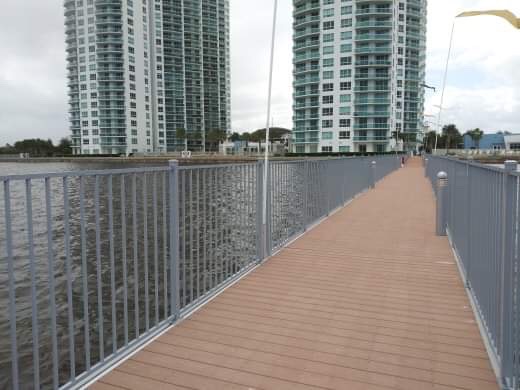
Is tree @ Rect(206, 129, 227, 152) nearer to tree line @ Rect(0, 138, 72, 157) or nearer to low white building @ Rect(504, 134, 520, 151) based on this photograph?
tree line @ Rect(0, 138, 72, 157)

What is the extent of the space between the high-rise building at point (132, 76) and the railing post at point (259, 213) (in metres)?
110

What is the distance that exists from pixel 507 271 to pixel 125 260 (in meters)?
2.82

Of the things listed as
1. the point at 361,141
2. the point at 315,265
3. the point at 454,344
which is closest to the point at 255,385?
the point at 454,344

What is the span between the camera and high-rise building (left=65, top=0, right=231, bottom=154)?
109250mm

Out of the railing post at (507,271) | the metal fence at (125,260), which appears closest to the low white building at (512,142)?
the metal fence at (125,260)

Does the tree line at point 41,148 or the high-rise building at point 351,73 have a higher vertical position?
the high-rise building at point 351,73

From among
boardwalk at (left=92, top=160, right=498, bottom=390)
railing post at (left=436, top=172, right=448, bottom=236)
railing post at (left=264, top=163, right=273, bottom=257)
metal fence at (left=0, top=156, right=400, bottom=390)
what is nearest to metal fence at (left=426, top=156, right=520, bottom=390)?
boardwalk at (left=92, top=160, right=498, bottom=390)

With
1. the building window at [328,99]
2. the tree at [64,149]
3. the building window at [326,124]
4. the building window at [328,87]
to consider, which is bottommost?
the tree at [64,149]

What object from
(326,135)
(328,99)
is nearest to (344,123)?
(326,135)

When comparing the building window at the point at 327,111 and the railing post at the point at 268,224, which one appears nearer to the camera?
the railing post at the point at 268,224

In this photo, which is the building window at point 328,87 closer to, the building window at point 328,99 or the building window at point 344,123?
the building window at point 328,99

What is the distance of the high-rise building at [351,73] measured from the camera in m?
83.8

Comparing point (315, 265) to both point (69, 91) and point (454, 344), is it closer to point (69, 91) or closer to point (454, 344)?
point (454, 344)

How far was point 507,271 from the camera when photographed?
2906mm
